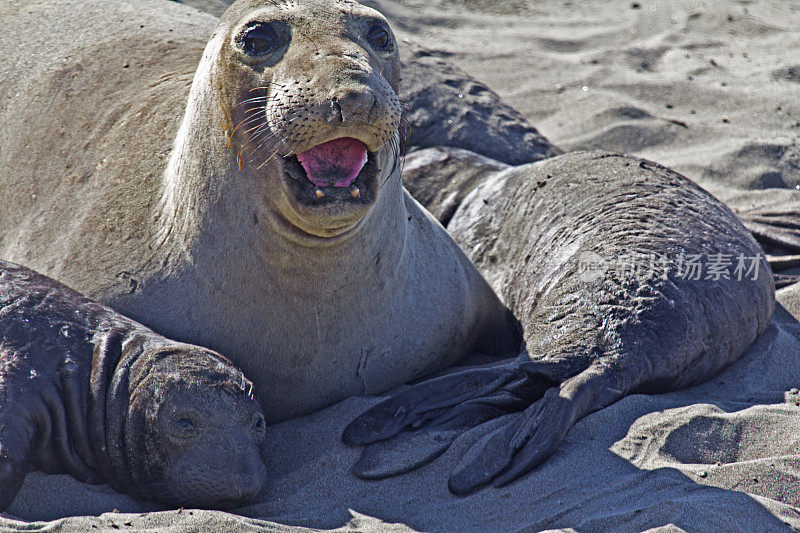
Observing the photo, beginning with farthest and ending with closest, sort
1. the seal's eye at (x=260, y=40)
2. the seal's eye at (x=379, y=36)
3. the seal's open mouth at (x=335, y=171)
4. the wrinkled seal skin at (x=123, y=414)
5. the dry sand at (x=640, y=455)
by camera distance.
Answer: the seal's eye at (x=379, y=36)
the seal's eye at (x=260, y=40)
the seal's open mouth at (x=335, y=171)
the wrinkled seal skin at (x=123, y=414)
the dry sand at (x=640, y=455)

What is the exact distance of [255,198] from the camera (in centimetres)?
334

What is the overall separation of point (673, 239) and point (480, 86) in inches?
99.7

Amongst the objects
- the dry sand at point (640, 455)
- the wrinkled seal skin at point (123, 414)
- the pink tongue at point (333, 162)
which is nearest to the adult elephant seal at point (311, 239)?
the pink tongue at point (333, 162)

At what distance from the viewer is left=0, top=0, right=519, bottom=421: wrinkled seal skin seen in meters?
3.12

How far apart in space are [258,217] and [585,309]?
1353mm

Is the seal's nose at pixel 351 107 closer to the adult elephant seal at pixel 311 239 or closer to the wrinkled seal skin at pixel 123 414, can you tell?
the adult elephant seal at pixel 311 239

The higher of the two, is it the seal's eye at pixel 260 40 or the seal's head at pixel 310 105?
the seal's eye at pixel 260 40

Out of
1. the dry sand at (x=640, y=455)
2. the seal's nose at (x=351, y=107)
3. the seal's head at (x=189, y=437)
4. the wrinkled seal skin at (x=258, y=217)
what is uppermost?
the seal's nose at (x=351, y=107)

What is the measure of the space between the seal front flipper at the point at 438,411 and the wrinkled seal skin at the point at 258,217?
10.0 inches

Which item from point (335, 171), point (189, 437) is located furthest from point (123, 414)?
point (335, 171)

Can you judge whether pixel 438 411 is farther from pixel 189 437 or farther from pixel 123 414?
pixel 123 414

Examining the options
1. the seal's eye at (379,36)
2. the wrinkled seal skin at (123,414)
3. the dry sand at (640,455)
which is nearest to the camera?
the dry sand at (640,455)

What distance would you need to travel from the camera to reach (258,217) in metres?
3.37

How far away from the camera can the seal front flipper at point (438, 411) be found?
10.7 ft
